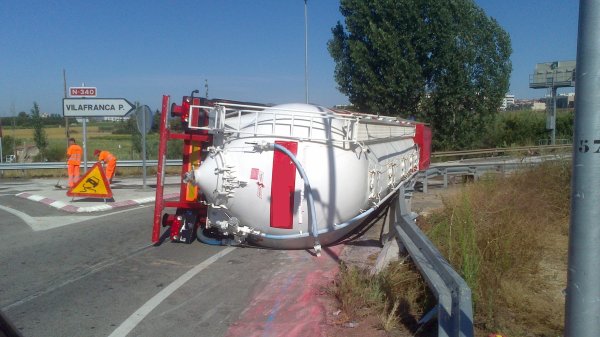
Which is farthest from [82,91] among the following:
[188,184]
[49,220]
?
[188,184]

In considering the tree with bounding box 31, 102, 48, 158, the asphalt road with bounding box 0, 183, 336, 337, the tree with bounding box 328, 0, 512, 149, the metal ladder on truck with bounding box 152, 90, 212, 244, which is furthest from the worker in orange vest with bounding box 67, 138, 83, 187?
the tree with bounding box 31, 102, 48, 158

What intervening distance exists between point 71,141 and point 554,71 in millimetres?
39656

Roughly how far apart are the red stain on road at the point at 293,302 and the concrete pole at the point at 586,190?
254 cm

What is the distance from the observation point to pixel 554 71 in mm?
44812

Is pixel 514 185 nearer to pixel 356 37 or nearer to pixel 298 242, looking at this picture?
pixel 298 242

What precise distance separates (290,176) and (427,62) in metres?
18.3

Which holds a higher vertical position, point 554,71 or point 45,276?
point 554,71

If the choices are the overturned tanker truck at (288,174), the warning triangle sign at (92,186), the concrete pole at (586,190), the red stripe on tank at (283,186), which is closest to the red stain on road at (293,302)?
the overturned tanker truck at (288,174)

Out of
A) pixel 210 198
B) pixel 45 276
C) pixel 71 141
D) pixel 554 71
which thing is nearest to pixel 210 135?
pixel 210 198

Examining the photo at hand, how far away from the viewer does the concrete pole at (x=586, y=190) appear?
2609mm

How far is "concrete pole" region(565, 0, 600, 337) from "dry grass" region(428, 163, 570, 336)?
1865 mm

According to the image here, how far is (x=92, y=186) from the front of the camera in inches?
523

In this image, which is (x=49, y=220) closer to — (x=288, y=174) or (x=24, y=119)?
(x=288, y=174)

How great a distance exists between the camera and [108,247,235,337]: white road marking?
16.7ft
